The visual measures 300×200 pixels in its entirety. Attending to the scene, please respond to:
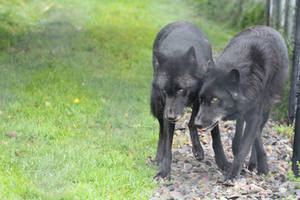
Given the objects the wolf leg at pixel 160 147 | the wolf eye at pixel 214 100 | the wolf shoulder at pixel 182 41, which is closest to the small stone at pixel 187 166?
the wolf leg at pixel 160 147

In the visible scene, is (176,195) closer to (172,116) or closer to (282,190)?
(172,116)

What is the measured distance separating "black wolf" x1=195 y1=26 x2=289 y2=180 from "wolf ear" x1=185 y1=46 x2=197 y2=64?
0.81ft

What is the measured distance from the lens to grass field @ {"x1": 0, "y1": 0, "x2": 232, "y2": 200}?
18.2ft

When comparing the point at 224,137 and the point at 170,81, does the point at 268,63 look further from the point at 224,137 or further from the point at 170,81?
the point at 224,137

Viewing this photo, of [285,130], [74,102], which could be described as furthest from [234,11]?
[74,102]

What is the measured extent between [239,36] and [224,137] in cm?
225

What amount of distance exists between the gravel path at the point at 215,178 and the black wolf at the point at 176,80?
23 centimetres

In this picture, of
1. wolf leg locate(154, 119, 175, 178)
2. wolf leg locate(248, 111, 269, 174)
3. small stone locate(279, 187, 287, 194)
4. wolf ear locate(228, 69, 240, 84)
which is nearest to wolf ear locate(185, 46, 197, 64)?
wolf ear locate(228, 69, 240, 84)

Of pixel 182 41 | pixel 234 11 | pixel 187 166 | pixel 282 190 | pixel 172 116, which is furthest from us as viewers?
pixel 234 11

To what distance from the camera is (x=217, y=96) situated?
548 centimetres

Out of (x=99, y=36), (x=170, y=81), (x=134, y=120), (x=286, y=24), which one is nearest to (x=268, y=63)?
(x=170, y=81)

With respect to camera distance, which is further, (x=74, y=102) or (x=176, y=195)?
(x=74, y=102)

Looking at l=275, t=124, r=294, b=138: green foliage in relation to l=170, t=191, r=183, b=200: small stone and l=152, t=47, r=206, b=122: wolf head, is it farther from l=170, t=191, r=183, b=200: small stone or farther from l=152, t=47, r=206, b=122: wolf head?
l=170, t=191, r=183, b=200: small stone

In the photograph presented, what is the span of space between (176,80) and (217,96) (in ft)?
1.73
